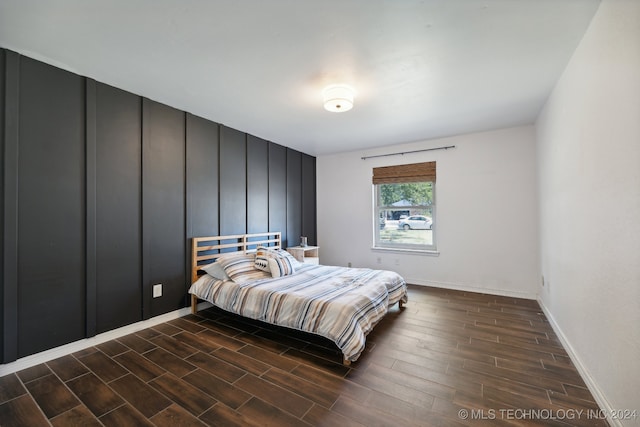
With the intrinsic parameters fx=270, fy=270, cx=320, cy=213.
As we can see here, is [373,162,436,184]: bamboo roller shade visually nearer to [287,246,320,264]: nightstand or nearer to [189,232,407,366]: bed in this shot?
[287,246,320,264]: nightstand

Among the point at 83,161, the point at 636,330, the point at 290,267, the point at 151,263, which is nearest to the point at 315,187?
the point at 290,267

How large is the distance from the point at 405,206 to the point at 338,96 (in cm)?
283

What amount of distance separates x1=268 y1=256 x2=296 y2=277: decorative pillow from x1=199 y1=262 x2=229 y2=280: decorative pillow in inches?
21.5

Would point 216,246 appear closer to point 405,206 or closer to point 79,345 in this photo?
point 79,345

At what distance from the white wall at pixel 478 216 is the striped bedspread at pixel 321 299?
1.44m

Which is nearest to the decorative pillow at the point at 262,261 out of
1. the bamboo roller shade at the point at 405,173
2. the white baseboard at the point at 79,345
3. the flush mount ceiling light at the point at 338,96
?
the white baseboard at the point at 79,345

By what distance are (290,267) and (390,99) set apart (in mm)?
2338

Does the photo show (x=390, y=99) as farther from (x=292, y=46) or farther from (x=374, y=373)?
(x=374, y=373)

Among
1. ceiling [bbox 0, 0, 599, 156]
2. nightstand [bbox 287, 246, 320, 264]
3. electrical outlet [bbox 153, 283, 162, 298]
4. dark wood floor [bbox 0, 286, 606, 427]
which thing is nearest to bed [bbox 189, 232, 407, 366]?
dark wood floor [bbox 0, 286, 606, 427]

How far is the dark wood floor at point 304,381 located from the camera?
1606 mm

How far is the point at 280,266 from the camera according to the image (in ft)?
11.2

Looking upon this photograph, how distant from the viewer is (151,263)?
2.93m

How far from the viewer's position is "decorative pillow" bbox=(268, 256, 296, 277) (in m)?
3.35

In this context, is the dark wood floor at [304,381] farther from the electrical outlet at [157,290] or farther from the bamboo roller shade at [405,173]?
the bamboo roller shade at [405,173]
